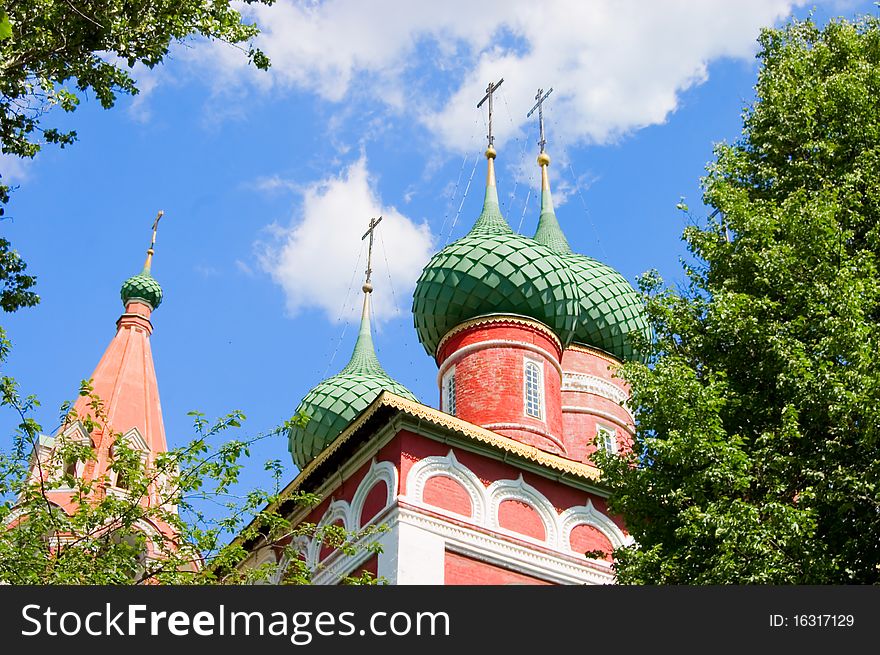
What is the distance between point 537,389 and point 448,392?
1395 millimetres

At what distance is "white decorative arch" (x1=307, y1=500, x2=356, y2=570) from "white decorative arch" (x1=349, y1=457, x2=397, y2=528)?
0.36 ft

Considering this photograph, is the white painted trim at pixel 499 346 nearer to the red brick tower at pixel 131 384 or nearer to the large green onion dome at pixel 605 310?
the large green onion dome at pixel 605 310

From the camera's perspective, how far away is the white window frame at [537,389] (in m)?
16.8

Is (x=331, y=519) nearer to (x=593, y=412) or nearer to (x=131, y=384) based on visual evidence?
(x=593, y=412)

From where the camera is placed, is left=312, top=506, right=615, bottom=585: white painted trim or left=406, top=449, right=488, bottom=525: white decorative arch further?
left=406, top=449, right=488, bottom=525: white decorative arch

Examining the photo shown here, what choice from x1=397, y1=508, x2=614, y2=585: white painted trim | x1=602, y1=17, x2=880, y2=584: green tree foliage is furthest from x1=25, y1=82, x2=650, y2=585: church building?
x1=602, y1=17, x2=880, y2=584: green tree foliage

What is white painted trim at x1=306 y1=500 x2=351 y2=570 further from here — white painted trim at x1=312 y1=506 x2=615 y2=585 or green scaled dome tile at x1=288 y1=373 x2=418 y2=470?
green scaled dome tile at x1=288 y1=373 x2=418 y2=470

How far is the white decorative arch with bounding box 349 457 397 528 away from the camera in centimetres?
1262

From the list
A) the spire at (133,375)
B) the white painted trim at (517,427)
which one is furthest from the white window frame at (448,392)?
the spire at (133,375)

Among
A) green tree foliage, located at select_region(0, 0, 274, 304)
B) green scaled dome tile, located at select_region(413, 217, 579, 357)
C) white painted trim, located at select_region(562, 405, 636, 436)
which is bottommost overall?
green tree foliage, located at select_region(0, 0, 274, 304)

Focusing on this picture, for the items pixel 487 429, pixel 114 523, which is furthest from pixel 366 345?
pixel 114 523

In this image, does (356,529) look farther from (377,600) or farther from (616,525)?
(377,600)

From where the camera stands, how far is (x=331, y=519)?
44.9ft

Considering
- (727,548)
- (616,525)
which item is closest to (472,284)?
(616,525)
